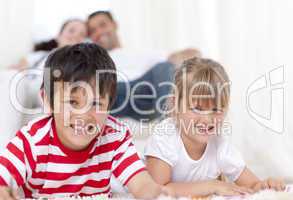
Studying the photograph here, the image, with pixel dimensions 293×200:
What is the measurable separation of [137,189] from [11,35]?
4.50 ft

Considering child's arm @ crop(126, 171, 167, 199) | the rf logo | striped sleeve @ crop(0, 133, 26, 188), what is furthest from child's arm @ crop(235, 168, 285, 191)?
the rf logo

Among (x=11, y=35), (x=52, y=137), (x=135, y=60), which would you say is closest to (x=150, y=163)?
(x=52, y=137)

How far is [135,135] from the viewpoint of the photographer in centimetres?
165

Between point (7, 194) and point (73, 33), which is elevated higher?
point (73, 33)

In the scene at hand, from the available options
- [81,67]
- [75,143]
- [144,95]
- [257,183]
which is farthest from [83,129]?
[144,95]

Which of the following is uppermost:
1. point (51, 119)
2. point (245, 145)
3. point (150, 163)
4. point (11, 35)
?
point (11, 35)

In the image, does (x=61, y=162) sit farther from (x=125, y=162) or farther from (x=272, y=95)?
(x=272, y=95)

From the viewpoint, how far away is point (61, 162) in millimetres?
1052

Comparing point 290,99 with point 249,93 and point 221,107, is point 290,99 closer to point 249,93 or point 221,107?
point 249,93

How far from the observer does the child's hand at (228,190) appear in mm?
1046

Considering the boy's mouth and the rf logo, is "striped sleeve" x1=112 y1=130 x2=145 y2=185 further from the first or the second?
the rf logo

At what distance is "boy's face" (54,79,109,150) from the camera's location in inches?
40.1

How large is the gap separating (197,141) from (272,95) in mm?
733

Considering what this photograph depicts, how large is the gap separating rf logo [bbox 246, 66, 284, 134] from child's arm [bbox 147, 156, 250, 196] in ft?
2.54
